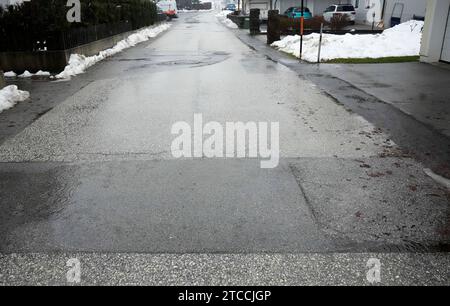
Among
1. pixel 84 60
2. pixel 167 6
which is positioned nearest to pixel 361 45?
pixel 84 60

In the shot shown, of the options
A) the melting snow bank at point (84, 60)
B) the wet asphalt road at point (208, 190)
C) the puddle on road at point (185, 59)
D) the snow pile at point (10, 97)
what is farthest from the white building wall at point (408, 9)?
the snow pile at point (10, 97)

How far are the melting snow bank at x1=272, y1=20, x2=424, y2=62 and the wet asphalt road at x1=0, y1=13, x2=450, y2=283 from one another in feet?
29.1

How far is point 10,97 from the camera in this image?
29.4 ft

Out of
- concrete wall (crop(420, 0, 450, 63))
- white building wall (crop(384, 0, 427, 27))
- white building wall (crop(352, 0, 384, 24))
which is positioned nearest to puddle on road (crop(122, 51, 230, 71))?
concrete wall (crop(420, 0, 450, 63))

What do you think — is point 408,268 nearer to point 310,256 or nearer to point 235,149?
point 310,256

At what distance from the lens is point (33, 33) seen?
13.1m

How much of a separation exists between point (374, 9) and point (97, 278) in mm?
35855

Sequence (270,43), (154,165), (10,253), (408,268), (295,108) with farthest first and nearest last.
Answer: (270,43)
(295,108)
(154,165)
(10,253)
(408,268)

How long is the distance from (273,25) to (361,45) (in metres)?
6.05

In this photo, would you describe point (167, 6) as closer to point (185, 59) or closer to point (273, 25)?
point (273, 25)

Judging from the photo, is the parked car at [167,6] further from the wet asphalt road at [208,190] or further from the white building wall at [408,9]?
the wet asphalt road at [208,190]

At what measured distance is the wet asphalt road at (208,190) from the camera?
360 centimetres

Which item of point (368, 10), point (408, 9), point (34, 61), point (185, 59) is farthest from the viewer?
point (368, 10)
